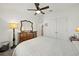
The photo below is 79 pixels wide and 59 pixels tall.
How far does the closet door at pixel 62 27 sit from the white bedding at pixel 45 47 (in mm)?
62

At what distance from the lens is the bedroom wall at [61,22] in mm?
1328

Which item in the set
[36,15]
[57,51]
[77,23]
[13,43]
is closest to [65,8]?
[77,23]

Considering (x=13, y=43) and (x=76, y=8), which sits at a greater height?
(x=76, y=8)

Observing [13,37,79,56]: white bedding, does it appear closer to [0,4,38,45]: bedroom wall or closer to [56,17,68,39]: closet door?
[56,17,68,39]: closet door

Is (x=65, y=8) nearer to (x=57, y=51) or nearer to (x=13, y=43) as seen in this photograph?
(x=57, y=51)

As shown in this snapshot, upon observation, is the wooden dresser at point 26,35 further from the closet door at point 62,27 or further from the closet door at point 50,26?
the closet door at point 62,27

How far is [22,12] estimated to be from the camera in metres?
1.38

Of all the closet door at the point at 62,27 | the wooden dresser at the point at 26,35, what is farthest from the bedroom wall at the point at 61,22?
the wooden dresser at the point at 26,35

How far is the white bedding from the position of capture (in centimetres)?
122

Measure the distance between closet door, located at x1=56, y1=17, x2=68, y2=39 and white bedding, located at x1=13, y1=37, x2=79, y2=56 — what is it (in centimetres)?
6

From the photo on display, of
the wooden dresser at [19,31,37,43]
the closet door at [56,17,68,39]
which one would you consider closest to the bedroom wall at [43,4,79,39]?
the closet door at [56,17,68,39]

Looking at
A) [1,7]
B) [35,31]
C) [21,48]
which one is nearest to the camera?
[1,7]

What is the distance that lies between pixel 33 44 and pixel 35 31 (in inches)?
7.7

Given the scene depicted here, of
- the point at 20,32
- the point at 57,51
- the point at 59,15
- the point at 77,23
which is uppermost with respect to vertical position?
the point at 59,15
